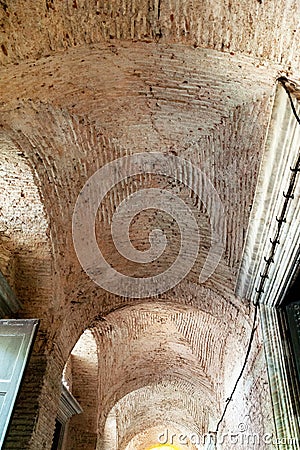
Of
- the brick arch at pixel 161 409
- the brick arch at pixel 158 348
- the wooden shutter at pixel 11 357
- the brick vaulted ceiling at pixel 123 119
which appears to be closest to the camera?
the brick vaulted ceiling at pixel 123 119

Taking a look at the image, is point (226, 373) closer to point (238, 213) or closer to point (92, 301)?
point (92, 301)

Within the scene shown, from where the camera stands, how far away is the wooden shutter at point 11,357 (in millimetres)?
3382

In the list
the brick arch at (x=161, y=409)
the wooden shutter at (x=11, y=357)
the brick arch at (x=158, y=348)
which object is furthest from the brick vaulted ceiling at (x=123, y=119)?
the brick arch at (x=161, y=409)

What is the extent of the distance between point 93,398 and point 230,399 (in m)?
2.53

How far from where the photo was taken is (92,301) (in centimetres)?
556

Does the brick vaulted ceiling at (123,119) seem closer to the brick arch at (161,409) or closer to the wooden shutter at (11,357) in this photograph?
the wooden shutter at (11,357)

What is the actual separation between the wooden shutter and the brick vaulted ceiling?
70 cm

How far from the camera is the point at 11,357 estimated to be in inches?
145

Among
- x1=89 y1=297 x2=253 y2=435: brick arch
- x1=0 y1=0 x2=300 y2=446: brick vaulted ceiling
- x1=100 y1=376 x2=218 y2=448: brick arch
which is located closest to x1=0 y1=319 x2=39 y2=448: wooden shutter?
x1=0 y1=0 x2=300 y2=446: brick vaulted ceiling

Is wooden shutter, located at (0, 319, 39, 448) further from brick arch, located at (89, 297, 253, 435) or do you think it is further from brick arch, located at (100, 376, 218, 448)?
brick arch, located at (100, 376, 218, 448)

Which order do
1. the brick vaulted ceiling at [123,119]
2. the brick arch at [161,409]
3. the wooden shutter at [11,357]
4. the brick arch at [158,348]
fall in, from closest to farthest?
the brick vaulted ceiling at [123,119] → the wooden shutter at [11,357] → the brick arch at [158,348] → the brick arch at [161,409]

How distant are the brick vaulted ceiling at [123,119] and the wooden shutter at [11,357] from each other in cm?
70

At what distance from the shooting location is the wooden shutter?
11.1 feet

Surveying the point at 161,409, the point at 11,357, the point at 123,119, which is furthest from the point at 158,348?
the point at 123,119
